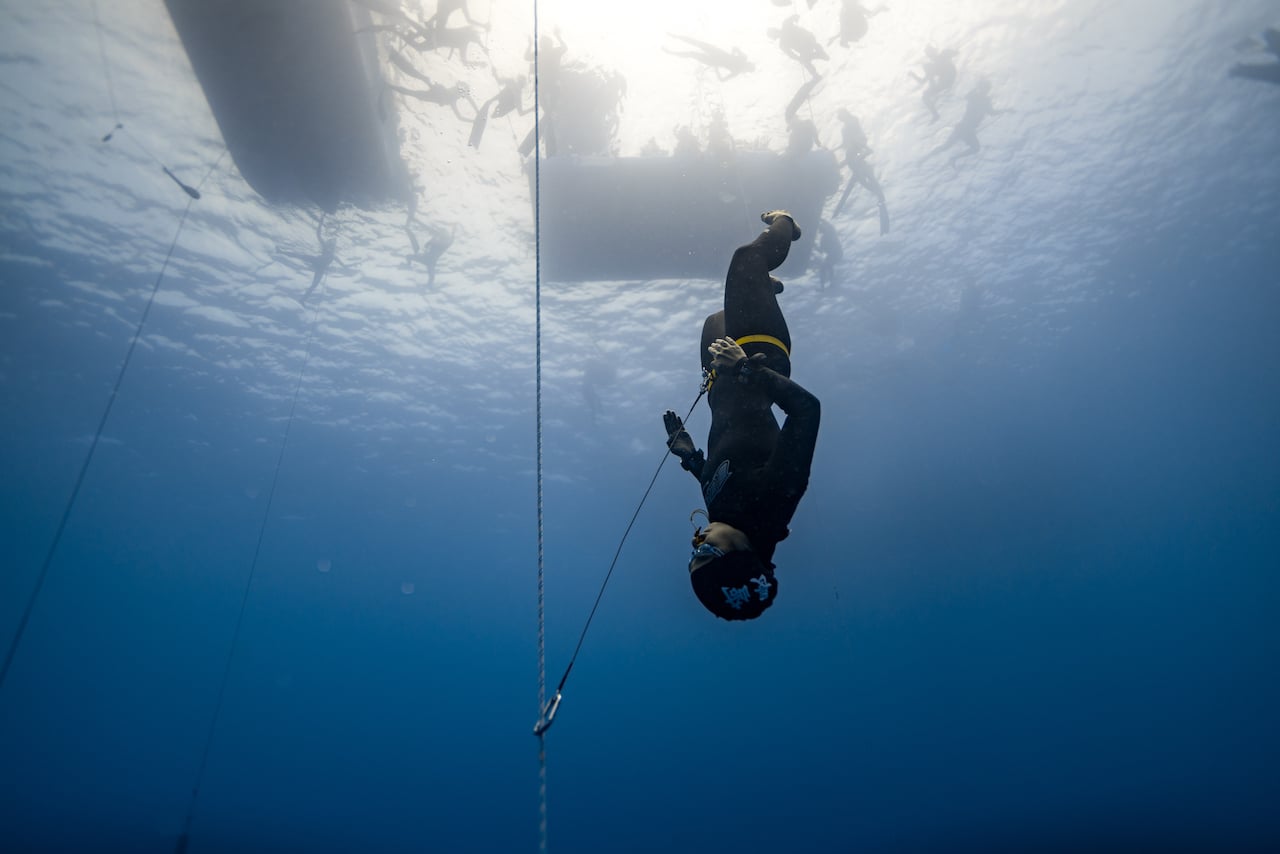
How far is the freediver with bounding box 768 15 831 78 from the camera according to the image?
1066 centimetres

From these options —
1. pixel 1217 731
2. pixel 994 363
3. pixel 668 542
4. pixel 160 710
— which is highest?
pixel 994 363

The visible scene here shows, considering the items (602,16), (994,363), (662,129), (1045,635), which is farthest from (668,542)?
(1045,635)

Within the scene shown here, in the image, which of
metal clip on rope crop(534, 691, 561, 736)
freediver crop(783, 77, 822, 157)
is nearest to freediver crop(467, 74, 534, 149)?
freediver crop(783, 77, 822, 157)

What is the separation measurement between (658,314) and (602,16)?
8.99 meters

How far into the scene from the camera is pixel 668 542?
119 ft

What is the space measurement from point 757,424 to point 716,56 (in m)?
10.1

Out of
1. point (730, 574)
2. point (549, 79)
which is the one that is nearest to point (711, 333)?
point (730, 574)

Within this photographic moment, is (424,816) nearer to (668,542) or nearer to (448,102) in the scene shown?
(668,542)

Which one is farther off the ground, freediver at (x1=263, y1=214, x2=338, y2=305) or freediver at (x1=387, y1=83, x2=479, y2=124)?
freediver at (x1=263, y1=214, x2=338, y2=305)

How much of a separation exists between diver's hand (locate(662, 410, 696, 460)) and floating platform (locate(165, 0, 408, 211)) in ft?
29.2

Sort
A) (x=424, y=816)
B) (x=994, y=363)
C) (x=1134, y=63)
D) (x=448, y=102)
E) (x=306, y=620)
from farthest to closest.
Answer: (x=424, y=816) → (x=306, y=620) → (x=994, y=363) → (x=1134, y=63) → (x=448, y=102)

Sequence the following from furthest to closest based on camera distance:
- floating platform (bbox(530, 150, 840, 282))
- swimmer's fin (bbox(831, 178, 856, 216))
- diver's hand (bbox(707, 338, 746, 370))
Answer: swimmer's fin (bbox(831, 178, 856, 216)), floating platform (bbox(530, 150, 840, 282)), diver's hand (bbox(707, 338, 746, 370))

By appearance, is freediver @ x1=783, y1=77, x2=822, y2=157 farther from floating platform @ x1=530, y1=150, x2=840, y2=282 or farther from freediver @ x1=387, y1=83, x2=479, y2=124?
freediver @ x1=387, y1=83, x2=479, y2=124

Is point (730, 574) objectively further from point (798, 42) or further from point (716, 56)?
point (798, 42)
